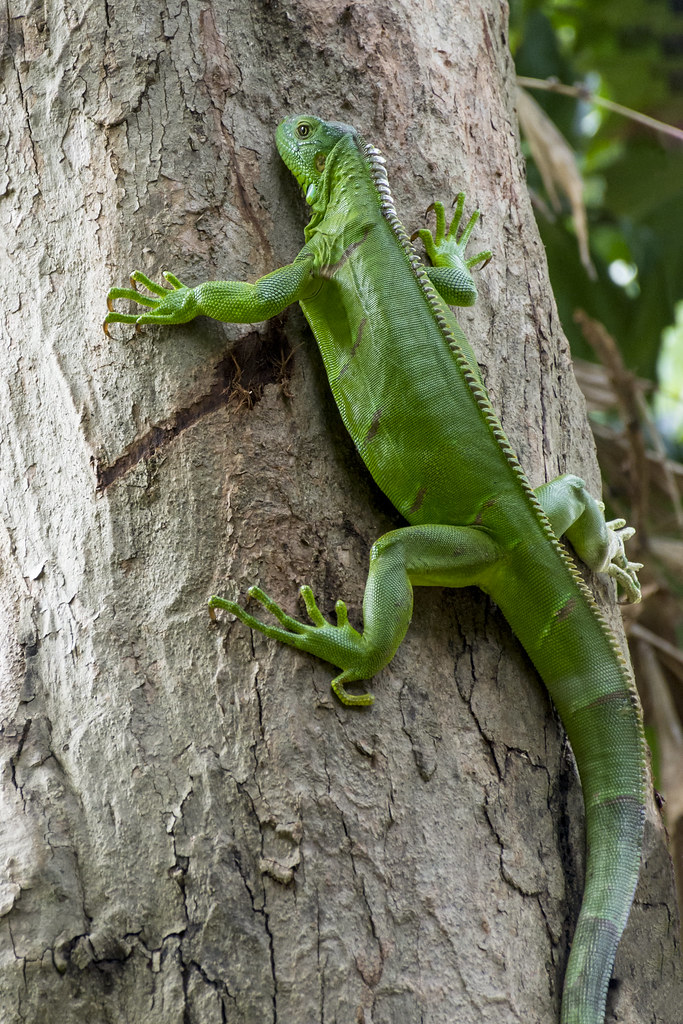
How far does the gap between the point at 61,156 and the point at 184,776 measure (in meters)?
1.96

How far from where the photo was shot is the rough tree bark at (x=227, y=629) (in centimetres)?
205

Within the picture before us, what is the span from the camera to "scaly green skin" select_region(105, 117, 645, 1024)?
7.71 ft

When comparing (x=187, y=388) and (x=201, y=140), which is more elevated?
(x=201, y=140)

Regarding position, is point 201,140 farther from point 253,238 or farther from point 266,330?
point 266,330

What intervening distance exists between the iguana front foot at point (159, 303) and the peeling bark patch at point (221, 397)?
0.18m

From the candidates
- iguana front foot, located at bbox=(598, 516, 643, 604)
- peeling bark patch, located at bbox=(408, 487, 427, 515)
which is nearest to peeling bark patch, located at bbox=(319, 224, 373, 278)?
peeling bark patch, located at bbox=(408, 487, 427, 515)

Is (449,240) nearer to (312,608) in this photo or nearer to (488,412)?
(488,412)

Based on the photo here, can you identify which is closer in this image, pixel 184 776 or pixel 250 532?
pixel 184 776

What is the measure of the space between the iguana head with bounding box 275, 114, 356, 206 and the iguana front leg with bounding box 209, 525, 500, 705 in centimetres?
124

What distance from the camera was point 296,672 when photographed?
2.27 metres

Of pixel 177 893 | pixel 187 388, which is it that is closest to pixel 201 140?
pixel 187 388

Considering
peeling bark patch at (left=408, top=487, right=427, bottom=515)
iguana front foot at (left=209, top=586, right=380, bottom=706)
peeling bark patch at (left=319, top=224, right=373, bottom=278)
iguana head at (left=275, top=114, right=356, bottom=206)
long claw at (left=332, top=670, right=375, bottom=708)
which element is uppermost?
iguana head at (left=275, top=114, right=356, bottom=206)

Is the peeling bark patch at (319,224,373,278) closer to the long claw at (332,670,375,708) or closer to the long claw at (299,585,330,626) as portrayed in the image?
the long claw at (299,585,330,626)

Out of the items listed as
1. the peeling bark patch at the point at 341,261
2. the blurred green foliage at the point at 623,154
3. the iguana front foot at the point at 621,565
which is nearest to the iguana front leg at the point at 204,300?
the peeling bark patch at the point at 341,261
